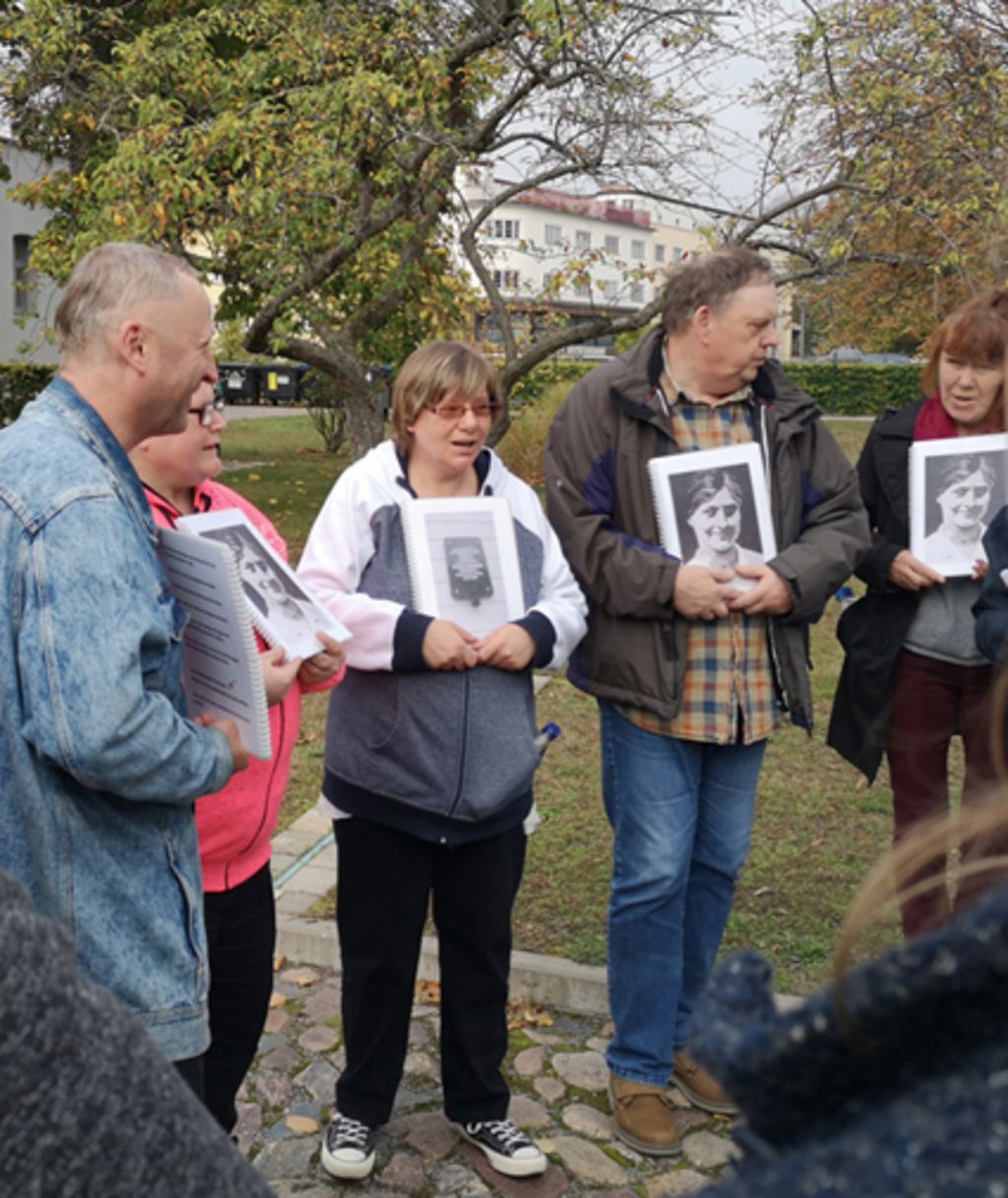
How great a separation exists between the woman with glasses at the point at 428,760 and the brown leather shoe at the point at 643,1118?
292 mm

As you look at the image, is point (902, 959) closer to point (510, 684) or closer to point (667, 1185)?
point (510, 684)

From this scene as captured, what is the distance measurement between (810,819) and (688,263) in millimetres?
3077

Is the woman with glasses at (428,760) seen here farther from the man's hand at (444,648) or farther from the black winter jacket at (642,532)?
the black winter jacket at (642,532)

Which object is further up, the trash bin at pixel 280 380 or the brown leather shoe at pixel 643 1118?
the trash bin at pixel 280 380

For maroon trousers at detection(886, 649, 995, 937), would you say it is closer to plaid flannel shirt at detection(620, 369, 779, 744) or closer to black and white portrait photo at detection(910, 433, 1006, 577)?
black and white portrait photo at detection(910, 433, 1006, 577)

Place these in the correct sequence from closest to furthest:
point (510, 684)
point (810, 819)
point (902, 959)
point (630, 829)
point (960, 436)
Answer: point (902, 959) → point (510, 684) → point (630, 829) → point (960, 436) → point (810, 819)

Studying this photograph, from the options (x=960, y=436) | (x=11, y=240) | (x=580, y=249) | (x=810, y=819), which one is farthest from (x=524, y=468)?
(x=11, y=240)

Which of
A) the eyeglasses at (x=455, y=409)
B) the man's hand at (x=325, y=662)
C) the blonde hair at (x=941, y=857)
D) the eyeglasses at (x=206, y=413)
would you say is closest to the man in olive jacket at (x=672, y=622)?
→ the eyeglasses at (x=455, y=409)

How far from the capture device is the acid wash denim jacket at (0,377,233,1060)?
2055 mm

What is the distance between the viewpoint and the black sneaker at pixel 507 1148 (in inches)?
132

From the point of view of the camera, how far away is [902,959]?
0.66m

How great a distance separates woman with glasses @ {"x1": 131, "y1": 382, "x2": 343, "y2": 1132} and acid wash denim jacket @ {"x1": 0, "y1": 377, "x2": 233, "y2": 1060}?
0.61 meters

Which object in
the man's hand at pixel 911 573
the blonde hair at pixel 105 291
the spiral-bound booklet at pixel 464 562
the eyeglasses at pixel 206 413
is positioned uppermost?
the blonde hair at pixel 105 291

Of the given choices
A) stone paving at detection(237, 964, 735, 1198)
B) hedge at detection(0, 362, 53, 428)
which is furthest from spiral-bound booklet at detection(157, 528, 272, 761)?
hedge at detection(0, 362, 53, 428)
